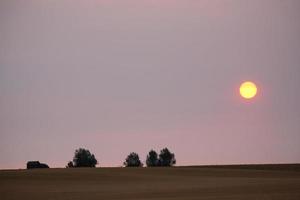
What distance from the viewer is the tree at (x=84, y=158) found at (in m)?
130

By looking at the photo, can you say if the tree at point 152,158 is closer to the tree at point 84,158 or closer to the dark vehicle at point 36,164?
the tree at point 84,158

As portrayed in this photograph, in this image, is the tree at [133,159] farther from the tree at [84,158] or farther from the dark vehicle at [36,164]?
the dark vehicle at [36,164]

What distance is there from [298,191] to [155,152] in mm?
96768

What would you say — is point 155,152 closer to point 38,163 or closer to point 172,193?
point 38,163

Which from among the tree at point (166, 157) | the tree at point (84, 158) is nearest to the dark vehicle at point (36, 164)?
the tree at point (84, 158)

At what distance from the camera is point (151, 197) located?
35656 millimetres

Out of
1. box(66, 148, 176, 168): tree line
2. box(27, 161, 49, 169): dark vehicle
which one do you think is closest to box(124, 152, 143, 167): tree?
box(66, 148, 176, 168): tree line

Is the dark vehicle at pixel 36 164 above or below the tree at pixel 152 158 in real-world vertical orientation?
below

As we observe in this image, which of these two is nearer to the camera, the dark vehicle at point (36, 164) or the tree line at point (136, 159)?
the dark vehicle at point (36, 164)

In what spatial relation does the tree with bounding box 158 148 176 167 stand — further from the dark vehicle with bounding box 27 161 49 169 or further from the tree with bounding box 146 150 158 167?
the dark vehicle with bounding box 27 161 49 169

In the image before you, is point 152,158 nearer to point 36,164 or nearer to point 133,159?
point 133,159

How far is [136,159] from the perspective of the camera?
136 m

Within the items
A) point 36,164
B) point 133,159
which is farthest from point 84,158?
point 36,164

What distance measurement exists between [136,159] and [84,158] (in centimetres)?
1076
